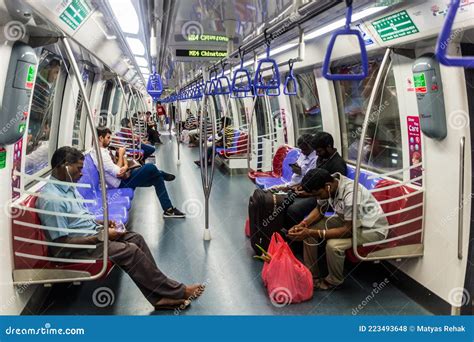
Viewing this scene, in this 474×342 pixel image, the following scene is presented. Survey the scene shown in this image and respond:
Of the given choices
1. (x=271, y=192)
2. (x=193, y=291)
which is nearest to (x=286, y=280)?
(x=193, y=291)

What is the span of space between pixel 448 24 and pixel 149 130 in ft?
46.3

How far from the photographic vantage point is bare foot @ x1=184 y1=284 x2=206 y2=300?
3426mm

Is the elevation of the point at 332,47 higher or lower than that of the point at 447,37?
higher

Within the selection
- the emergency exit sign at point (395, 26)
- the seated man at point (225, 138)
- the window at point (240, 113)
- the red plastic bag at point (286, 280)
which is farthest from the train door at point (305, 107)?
the window at point (240, 113)

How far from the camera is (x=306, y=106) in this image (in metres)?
7.21

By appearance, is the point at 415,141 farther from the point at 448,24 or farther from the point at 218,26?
the point at 218,26

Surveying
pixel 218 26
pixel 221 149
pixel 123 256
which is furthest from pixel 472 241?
pixel 221 149

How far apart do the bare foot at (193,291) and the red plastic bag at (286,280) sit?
2.03ft

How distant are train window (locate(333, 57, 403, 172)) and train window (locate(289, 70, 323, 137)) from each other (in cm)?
82

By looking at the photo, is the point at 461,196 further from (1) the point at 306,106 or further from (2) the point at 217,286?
(1) the point at 306,106

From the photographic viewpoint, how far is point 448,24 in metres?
1.32

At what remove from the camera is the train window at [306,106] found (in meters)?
6.74

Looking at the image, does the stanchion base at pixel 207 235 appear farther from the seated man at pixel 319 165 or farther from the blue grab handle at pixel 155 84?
the blue grab handle at pixel 155 84

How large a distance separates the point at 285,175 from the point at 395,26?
3.58 meters
